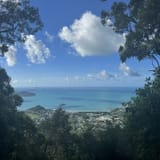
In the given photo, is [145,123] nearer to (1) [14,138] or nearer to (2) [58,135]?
(1) [14,138]

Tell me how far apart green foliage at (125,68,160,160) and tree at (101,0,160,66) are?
188 centimetres

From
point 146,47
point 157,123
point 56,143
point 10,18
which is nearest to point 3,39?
point 10,18

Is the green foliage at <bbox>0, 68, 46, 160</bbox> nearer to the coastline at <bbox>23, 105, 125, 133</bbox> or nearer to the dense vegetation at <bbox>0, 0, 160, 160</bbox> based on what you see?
the dense vegetation at <bbox>0, 0, 160, 160</bbox>

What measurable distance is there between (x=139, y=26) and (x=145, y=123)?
4382 millimetres

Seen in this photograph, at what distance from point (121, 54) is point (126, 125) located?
349 cm

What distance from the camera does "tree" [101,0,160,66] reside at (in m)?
15.6

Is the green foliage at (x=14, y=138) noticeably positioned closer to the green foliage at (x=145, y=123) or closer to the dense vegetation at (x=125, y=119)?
the dense vegetation at (x=125, y=119)

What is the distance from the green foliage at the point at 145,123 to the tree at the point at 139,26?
6.16 feet

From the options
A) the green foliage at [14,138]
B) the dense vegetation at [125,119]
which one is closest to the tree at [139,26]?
the dense vegetation at [125,119]

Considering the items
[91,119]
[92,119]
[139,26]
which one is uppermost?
[139,26]

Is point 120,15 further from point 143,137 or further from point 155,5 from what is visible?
point 143,137

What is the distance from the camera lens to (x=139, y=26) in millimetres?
16234

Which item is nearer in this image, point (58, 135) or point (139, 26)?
point (139, 26)

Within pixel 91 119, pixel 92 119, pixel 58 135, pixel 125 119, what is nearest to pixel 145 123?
pixel 125 119
